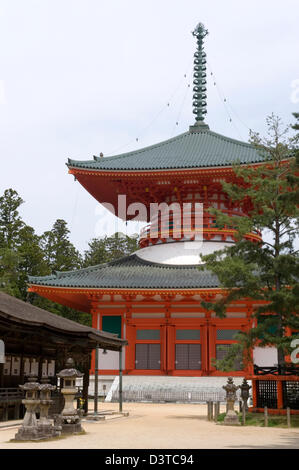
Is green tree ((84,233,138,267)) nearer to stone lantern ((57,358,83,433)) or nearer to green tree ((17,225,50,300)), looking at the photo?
green tree ((17,225,50,300))

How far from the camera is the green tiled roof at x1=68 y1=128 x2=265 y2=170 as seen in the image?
3997cm

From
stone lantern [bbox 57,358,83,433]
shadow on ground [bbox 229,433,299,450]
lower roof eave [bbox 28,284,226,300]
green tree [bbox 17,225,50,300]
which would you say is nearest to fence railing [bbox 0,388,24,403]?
stone lantern [bbox 57,358,83,433]

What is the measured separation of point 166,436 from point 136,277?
73.8 feet

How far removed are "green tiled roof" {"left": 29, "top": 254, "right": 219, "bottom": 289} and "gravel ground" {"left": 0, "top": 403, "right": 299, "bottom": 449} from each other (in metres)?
12.9

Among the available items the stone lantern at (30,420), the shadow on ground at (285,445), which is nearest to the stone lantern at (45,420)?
the stone lantern at (30,420)

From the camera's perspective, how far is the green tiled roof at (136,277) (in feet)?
119

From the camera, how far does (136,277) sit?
1521 inches

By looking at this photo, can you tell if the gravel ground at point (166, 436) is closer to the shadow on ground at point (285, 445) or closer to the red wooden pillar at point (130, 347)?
the shadow on ground at point (285, 445)

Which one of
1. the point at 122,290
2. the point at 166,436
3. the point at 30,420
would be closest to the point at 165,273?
the point at 122,290

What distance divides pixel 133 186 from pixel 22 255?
19.6 meters

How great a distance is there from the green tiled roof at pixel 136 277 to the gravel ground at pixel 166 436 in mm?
12922

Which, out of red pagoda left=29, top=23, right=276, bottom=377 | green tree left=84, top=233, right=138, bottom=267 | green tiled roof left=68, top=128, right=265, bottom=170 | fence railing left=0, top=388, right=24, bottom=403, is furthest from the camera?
green tree left=84, top=233, right=138, bottom=267

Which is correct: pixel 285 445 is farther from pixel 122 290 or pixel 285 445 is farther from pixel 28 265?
pixel 28 265
